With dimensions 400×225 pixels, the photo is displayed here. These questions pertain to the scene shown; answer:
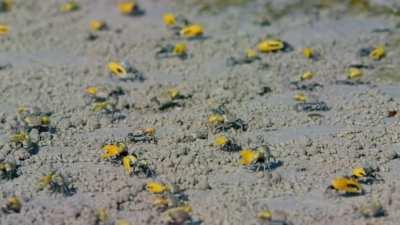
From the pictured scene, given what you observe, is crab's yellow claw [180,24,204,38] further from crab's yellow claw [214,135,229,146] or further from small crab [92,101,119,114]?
crab's yellow claw [214,135,229,146]

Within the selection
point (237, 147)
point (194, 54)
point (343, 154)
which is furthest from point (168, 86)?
point (343, 154)

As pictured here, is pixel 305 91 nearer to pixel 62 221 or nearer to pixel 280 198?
pixel 280 198

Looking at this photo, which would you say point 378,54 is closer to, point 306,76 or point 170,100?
point 306,76

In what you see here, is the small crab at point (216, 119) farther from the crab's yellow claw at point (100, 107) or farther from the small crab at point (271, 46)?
the small crab at point (271, 46)

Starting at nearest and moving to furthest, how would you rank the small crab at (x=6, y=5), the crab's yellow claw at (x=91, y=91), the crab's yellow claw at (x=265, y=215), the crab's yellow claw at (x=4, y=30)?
the crab's yellow claw at (x=265, y=215)
the crab's yellow claw at (x=91, y=91)
the crab's yellow claw at (x=4, y=30)
the small crab at (x=6, y=5)

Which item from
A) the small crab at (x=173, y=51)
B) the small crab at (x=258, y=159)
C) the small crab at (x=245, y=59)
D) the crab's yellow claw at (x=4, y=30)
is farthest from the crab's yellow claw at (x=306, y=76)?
the crab's yellow claw at (x=4, y=30)

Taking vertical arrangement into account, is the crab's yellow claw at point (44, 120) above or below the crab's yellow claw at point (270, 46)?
below
